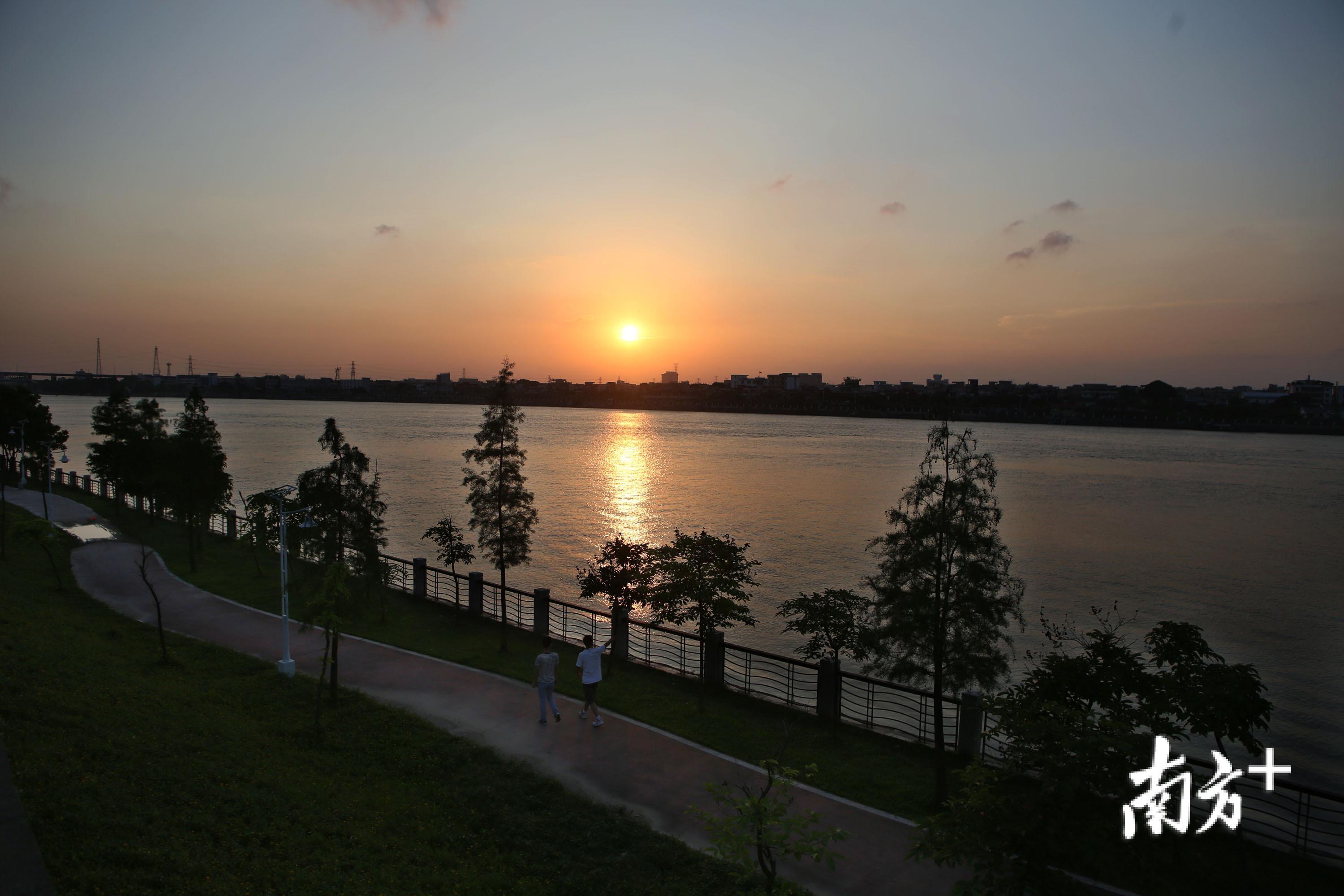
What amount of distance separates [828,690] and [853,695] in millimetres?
6420

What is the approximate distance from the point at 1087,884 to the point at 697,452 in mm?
112338

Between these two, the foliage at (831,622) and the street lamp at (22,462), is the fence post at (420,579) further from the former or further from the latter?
the street lamp at (22,462)

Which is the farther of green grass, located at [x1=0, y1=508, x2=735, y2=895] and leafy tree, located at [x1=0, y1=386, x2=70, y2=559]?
leafy tree, located at [x1=0, y1=386, x2=70, y2=559]

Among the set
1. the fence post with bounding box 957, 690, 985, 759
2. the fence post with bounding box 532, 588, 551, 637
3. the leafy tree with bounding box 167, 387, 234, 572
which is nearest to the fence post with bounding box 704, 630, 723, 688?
the fence post with bounding box 957, 690, 985, 759

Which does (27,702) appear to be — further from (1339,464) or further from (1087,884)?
(1339,464)

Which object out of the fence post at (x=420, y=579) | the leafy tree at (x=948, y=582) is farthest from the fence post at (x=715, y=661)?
the fence post at (x=420, y=579)

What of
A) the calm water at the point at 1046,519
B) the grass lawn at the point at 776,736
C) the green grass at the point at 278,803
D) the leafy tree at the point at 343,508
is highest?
the leafy tree at the point at 343,508

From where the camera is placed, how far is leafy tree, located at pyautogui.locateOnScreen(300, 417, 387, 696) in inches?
659

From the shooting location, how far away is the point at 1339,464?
375ft

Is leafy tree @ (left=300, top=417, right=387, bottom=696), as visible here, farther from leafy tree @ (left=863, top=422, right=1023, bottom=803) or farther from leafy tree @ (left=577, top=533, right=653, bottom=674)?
leafy tree @ (left=863, top=422, right=1023, bottom=803)

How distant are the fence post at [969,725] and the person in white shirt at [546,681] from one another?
7.06 metres

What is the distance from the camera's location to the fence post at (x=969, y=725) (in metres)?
13.3

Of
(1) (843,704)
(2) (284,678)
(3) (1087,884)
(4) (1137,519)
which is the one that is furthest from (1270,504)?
(2) (284,678)

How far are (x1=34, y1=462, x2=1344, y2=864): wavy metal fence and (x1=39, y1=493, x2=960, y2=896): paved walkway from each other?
79.3 inches
